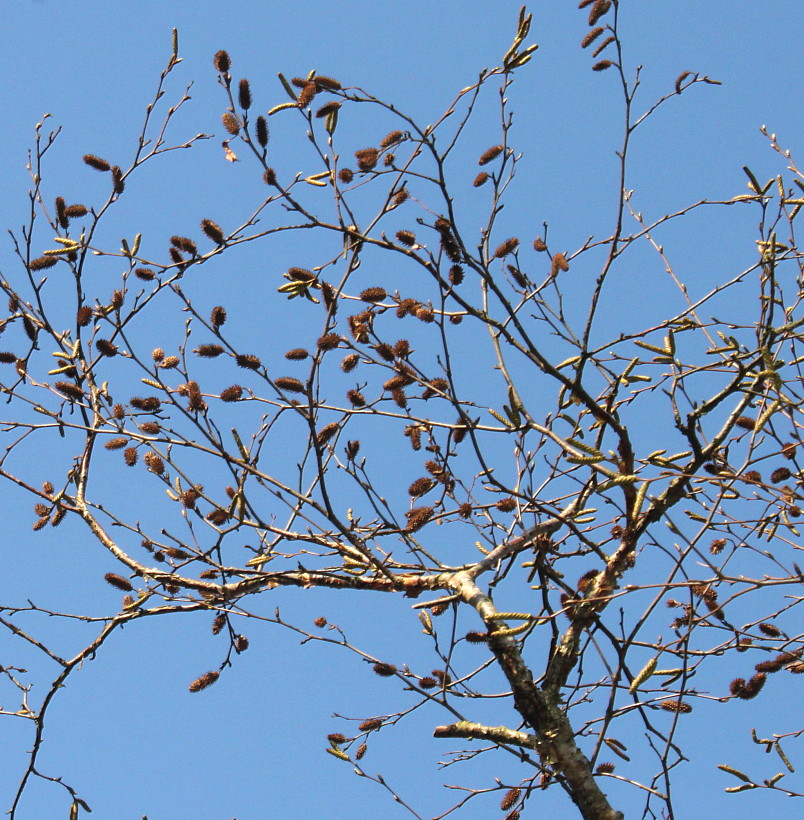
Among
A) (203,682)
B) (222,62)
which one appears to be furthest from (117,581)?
(222,62)

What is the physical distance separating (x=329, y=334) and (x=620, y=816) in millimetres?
1844

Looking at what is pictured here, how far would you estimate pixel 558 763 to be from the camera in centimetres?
310

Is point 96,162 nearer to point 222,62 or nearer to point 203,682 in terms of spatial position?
point 222,62

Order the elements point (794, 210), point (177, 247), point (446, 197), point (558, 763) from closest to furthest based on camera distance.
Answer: point (446, 197) → point (558, 763) → point (177, 247) → point (794, 210)

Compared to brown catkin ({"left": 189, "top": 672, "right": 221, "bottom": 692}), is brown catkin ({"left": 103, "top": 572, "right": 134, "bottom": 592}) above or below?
above

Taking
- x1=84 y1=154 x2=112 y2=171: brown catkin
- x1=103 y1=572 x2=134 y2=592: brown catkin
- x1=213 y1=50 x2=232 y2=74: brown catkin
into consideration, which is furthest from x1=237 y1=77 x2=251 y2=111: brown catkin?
x1=103 y1=572 x2=134 y2=592: brown catkin

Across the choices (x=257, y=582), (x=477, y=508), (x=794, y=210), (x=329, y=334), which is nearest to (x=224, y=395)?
(x=329, y=334)

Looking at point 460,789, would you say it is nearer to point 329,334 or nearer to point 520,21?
point 329,334

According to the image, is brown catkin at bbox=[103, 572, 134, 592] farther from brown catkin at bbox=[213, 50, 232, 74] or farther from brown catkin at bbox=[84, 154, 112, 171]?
brown catkin at bbox=[213, 50, 232, 74]

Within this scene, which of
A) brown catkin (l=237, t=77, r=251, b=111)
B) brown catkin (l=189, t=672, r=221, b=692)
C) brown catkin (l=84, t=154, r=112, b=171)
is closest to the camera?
brown catkin (l=237, t=77, r=251, b=111)

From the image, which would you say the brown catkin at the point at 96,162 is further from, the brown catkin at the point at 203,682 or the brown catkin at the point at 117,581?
the brown catkin at the point at 203,682

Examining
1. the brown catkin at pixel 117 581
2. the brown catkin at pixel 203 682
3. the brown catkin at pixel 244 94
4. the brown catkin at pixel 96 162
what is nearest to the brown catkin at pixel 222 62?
the brown catkin at pixel 244 94

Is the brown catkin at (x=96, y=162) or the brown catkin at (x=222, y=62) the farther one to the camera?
the brown catkin at (x=96, y=162)

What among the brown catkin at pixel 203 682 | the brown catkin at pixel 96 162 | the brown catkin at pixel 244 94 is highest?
the brown catkin at pixel 96 162
